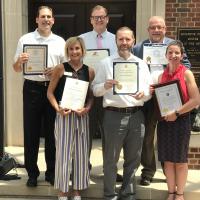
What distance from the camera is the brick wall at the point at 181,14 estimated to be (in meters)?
6.52

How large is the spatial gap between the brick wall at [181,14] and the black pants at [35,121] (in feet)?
7.93

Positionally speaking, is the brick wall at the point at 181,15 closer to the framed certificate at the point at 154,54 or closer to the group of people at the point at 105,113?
the group of people at the point at 105,113

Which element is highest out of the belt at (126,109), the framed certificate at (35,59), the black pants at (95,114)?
the framed certificate at (35,59)

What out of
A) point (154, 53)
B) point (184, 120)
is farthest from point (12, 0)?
point (184, 120)

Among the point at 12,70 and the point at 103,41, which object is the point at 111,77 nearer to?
the point at 103,41

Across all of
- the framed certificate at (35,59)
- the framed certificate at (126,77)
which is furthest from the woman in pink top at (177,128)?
the framed certificate at (35,59)

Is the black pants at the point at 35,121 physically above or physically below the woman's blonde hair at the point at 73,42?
below

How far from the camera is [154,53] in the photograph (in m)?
4.89

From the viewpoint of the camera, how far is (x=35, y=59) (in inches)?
196

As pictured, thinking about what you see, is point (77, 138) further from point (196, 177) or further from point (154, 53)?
point (196, 177)

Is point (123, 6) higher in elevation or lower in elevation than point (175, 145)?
higher

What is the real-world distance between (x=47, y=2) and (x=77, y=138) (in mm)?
3410

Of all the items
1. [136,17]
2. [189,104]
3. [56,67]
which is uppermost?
[136,17]

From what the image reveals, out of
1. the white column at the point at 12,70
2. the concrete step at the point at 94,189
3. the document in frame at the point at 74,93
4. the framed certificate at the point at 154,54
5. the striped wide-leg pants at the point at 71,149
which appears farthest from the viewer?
the white column at the point at 12,70
